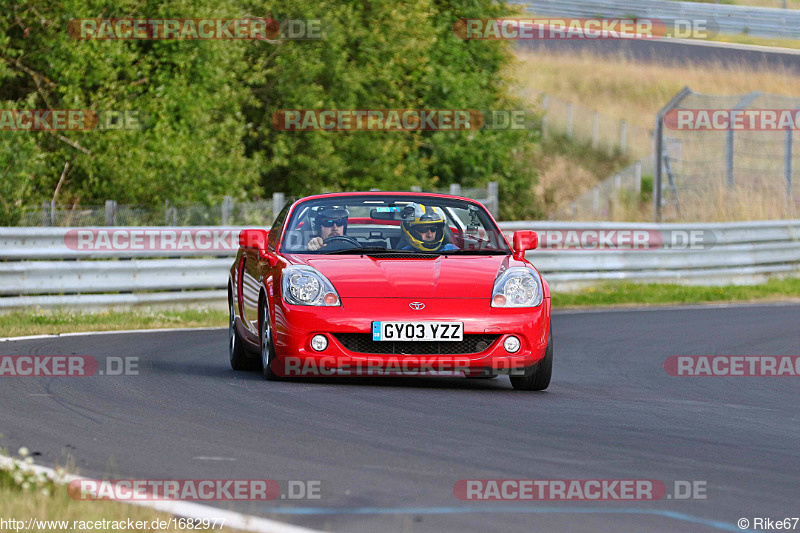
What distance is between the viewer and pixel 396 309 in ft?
29.5

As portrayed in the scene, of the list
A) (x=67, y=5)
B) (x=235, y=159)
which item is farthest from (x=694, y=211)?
(x=67, y=5)

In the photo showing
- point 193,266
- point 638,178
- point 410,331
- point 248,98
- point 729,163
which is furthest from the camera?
point 638,178

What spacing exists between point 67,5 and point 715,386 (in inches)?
569

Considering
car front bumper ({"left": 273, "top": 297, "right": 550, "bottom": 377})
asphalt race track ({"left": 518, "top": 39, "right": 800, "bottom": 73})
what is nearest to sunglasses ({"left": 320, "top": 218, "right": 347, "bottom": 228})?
car front bumper ({"left": 273, "top": 297, "right": 550, "bottom": 377})

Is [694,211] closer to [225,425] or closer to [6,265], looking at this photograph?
[6,265]

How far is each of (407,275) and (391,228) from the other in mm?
967

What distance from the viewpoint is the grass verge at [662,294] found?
20.0m

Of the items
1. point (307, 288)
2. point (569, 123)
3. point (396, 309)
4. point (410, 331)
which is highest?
point (569, 123)

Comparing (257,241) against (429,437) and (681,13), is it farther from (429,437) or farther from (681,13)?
(681,13)

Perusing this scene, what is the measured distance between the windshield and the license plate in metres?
0.88

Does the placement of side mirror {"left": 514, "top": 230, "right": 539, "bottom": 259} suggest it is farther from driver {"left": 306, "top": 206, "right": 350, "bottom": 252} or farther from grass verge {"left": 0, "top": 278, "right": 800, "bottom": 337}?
grass verge {"left": 0, "top": 278, "right": 800, "bottom": 337}

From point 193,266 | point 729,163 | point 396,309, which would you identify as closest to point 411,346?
point 396,309

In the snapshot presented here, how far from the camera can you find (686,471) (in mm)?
6145

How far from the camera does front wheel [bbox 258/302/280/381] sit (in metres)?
9.40
